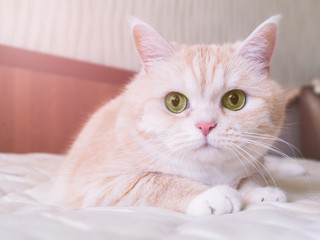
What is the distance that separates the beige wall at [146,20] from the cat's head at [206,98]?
2.54 feet

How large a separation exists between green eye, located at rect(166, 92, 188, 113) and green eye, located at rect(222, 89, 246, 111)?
0.38 feet

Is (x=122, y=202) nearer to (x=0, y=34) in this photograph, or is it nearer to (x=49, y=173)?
(x=49, y=173)

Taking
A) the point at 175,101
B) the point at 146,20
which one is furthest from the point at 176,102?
the point at 146,20

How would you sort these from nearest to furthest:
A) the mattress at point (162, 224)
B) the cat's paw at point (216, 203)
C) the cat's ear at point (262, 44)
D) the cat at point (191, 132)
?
the mattress at point (162, 224)
the cat's paw at point (216, 203)
the cat at point (191, 132)
the cat's ear at point (262, 44)

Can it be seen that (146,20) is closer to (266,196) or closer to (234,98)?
(234,98)

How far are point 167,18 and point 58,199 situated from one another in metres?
1.95

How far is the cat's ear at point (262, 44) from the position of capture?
1033 millimetres

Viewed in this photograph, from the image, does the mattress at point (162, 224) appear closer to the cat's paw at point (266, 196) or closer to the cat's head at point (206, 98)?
the cat's paw at point (266, 196)

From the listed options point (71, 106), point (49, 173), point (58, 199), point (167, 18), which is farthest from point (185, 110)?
point (167, 18)

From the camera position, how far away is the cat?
2.95 feet

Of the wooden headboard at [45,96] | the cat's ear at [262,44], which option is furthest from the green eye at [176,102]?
the wooden headboard at [45,96]

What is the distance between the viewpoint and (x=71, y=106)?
2506mm

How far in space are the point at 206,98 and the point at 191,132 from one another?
116 mm

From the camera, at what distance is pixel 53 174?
153cm
